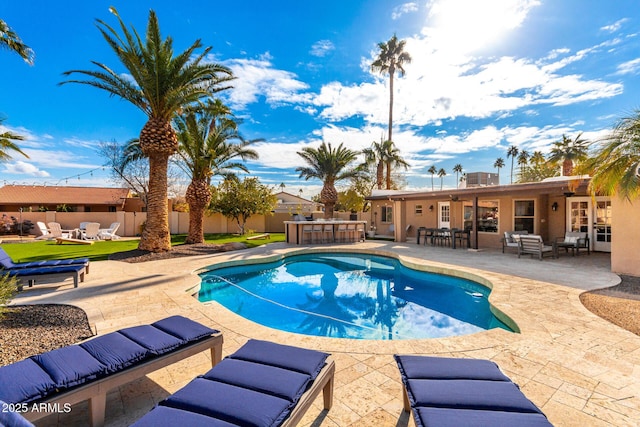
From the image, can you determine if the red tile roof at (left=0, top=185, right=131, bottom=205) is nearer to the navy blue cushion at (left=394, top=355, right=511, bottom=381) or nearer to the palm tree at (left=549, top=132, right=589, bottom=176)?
the navy blue cushion at (left=394, top=355, right=511, bottom=381)

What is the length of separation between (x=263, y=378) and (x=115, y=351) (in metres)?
1.57

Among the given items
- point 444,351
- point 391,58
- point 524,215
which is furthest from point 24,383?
point 391,58

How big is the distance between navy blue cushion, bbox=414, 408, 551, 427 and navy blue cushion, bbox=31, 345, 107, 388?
8.59ft


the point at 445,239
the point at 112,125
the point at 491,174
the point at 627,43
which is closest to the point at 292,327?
the point at 445,239

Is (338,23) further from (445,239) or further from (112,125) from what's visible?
(112,125)

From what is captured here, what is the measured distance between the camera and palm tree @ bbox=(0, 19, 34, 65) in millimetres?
8172

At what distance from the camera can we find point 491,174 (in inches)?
737

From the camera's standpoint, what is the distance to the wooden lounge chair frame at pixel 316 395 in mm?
2066

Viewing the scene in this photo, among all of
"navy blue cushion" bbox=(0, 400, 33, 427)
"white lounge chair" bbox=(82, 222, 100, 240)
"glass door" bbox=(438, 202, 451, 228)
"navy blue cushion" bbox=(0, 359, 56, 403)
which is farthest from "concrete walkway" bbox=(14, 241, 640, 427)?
"white lounge chair" bbox=(82, 222, 100, 240)

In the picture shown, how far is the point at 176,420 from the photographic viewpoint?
1906 millimetres

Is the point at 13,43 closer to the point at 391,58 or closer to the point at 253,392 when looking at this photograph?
the point at 253,392

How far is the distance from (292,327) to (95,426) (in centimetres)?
407

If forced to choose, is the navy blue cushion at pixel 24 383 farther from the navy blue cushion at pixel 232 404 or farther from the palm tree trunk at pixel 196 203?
the palm tree trunk at pixel 196 203

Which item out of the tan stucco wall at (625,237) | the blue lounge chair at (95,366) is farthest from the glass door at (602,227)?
the blue lounge chair at (95,366)
